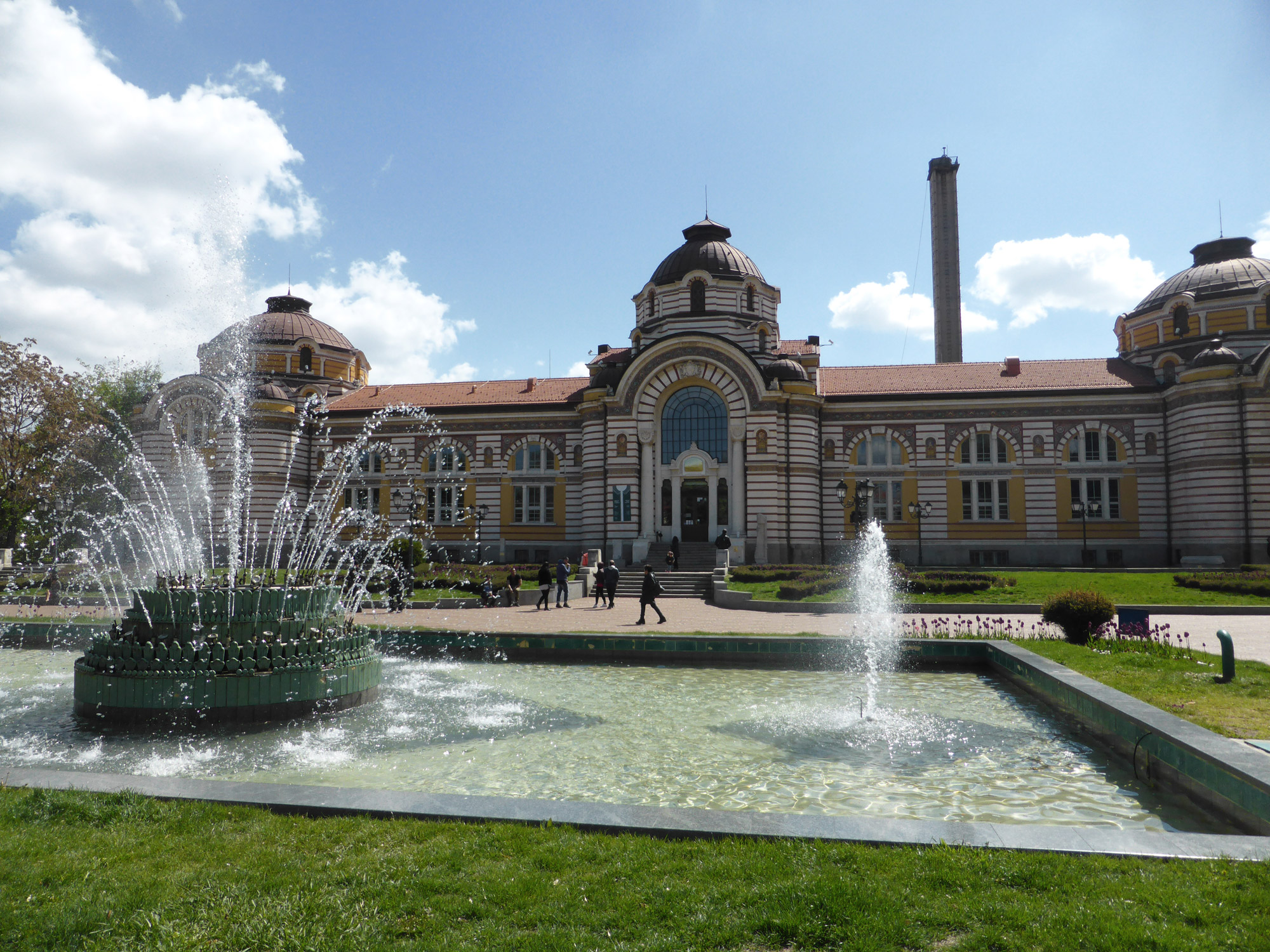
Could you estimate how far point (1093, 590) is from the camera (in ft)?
75.7

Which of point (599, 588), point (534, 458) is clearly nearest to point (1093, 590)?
point (599, 588)

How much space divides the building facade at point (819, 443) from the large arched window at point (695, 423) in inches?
3.6

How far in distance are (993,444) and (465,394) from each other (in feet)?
94.5

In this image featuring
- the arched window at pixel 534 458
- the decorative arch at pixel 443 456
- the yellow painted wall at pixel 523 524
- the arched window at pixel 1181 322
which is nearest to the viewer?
the arched window at pixel 1181 322

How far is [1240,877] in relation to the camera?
473cm

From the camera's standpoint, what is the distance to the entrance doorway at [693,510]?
3738cm

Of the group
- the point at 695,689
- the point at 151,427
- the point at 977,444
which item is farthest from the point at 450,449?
the point at 695,689

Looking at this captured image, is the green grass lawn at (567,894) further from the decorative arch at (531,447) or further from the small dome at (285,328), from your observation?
the small dome at (285,328)

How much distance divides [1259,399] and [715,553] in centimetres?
2453

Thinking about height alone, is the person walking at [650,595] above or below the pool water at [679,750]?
above

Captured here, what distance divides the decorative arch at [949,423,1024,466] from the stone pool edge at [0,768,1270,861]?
34.7 metres

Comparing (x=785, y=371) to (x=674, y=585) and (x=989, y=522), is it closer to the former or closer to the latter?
(x=989, y=522)

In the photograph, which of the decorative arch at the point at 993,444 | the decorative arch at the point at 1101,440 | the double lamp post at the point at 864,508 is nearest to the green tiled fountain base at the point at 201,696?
the double lamp post at the point at 864,508

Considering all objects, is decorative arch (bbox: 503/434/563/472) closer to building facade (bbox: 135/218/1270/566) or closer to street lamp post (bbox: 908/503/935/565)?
building facade (bbox: 135/218/1270/566)
